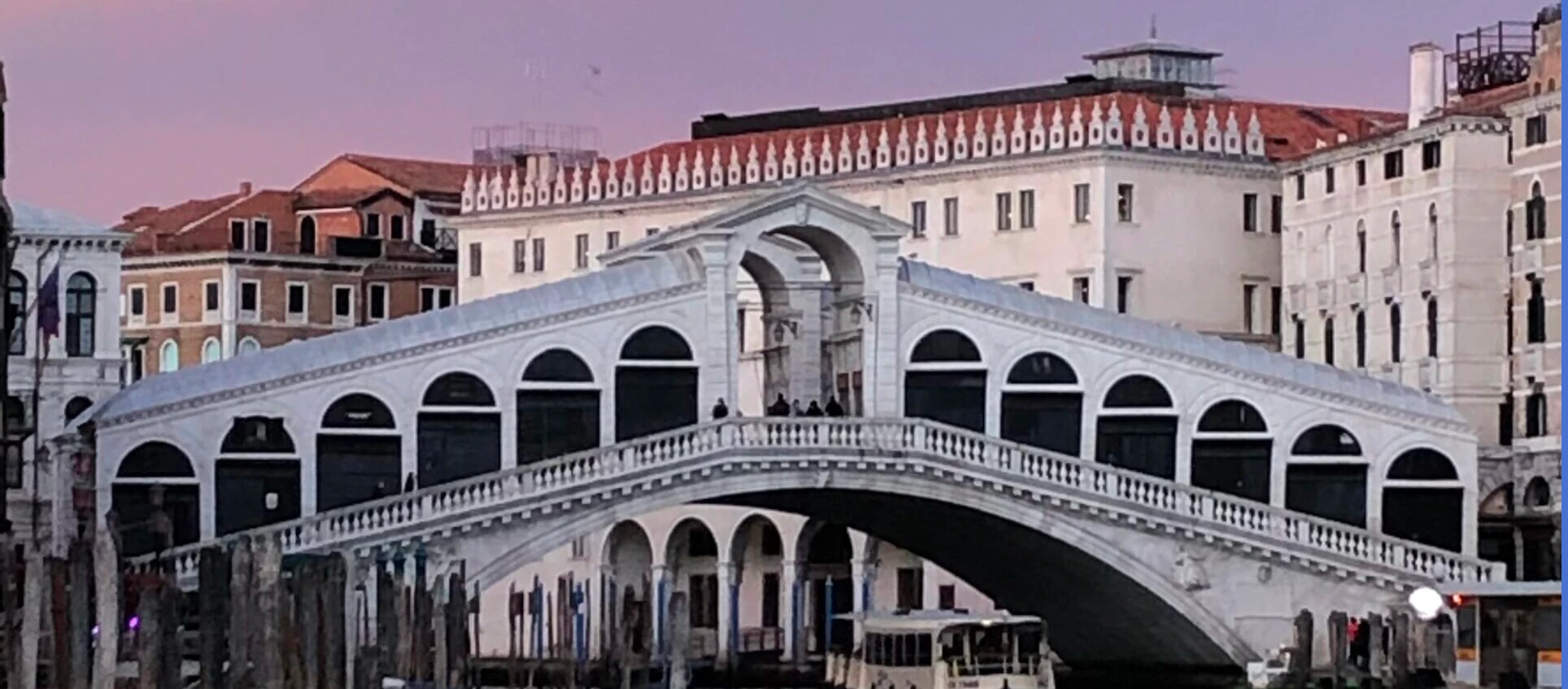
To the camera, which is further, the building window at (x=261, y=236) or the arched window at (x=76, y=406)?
the building window at (x=261, y=236)

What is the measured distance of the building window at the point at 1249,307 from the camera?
55.1 meters

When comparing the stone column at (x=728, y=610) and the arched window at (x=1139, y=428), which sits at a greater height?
the arched window at (x=1139, y=428)

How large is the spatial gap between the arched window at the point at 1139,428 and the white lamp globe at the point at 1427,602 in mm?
4799

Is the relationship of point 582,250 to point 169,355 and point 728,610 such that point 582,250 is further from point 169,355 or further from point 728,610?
point 169,355

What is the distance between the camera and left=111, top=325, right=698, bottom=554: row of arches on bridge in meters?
46.0

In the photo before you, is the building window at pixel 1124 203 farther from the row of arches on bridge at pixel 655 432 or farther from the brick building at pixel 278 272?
the brick building at pixel 278 272

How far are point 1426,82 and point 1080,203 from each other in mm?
3938

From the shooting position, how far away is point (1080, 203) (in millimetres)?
54562

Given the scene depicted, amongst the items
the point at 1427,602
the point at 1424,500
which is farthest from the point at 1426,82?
the point at 1427,602

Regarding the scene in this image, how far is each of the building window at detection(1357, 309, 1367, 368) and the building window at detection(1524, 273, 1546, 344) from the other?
349 cm

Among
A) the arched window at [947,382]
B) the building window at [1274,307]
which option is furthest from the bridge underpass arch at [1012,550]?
the building window at [1274,307]

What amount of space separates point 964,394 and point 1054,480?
A: 1.66m

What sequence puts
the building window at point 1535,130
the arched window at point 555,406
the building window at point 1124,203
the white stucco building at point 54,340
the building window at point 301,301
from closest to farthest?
the arched window at point 555,406, the white stucco building at point 54,340, the building window at point 1535,130, the building window at point 1124,203, the building window at point 301,301

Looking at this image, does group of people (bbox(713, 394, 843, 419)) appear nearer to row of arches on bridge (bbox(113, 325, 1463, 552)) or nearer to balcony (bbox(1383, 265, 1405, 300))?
row of arches on bridge (bbox(113, 325, 1463, 552))
